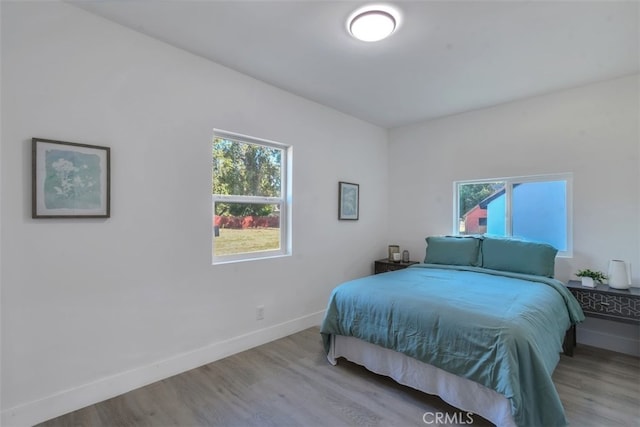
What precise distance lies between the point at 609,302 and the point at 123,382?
387 centimetres

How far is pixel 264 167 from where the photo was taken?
10.1 feet

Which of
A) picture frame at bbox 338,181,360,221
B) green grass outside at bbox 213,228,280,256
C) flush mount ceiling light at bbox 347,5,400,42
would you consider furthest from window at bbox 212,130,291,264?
flush mount ceiling light at bbox 347,5,400,42

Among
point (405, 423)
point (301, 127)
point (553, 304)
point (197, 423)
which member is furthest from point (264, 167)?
point (553, 304)

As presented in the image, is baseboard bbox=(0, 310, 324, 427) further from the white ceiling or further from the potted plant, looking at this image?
the potted plant

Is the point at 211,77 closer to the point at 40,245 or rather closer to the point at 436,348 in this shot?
the point at 40,245

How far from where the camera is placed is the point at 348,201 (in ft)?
12.7

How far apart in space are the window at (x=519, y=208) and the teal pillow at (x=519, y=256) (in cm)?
38

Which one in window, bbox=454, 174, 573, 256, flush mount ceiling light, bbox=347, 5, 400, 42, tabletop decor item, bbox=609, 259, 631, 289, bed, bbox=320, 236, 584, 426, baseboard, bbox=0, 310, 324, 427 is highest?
flush mount ceiling light, bbox=347, 5, 400, 42

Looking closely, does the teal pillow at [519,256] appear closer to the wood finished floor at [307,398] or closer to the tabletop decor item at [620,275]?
the tabletop decor item at [620,275]

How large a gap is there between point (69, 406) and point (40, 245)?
3.36 feet

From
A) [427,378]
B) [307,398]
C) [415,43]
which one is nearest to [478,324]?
[427,378]

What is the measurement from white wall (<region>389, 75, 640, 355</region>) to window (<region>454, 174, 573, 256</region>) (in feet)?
0.27

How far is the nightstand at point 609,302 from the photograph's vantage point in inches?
95.9

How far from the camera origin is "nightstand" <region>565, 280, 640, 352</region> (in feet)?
7.99
